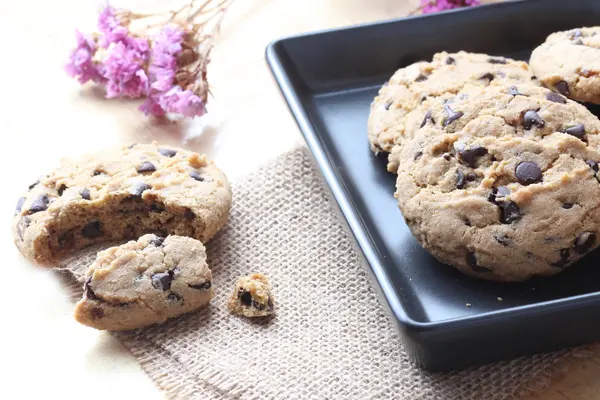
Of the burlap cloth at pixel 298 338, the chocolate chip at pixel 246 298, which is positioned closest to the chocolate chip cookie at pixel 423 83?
the burlap cloth at pixel 298 338

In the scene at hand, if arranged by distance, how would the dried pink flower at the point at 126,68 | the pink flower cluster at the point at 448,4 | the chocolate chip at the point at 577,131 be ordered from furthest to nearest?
1. the pink flower cluster at the point at 448,4
2. the dried pink flower at the point at 126,68
3. the chocolate chip at the point at 577,131

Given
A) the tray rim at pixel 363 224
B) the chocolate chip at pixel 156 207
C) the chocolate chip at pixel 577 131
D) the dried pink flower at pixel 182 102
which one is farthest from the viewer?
the dried pink flower at pixel 182 102

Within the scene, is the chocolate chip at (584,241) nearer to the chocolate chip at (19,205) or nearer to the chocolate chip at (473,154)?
the chocolate chip at (473,154)

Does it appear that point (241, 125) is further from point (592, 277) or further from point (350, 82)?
point (592, 277)

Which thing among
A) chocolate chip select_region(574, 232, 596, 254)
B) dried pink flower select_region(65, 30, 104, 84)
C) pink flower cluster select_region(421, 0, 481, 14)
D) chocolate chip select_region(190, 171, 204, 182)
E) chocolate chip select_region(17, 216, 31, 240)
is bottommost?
chocolate chip select_region(574, 232, 596, 254)

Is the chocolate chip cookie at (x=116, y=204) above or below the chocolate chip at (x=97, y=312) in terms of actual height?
above

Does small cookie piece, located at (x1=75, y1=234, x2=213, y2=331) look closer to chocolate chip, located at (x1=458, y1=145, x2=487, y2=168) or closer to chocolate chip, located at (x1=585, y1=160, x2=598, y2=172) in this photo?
chocolate chip, located at (x1=458, y1=145, x2=487, y2=168)

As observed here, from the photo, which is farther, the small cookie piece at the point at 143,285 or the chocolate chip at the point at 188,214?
the chocolate chip at the point at 188,214

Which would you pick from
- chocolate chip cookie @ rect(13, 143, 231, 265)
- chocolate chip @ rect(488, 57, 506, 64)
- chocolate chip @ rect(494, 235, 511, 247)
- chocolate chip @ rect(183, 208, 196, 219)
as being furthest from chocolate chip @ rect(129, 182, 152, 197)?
chocolate chip @ rect(488, 57, 506, 64)
